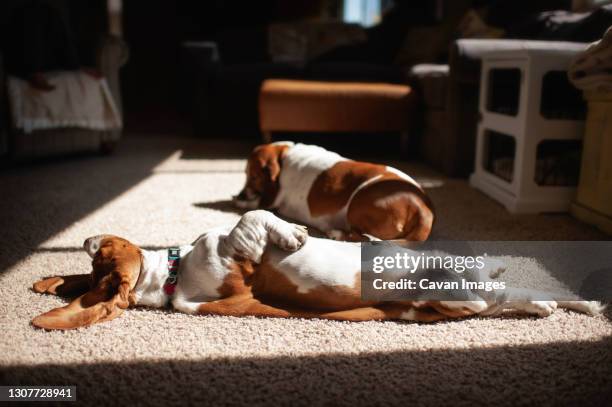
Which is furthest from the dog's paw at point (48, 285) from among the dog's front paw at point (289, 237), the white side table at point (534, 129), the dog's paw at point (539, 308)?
the white side table at point (534, 129)

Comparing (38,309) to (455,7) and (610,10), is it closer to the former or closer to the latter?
(610,10)

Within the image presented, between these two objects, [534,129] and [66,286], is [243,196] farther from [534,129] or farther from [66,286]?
[534,129]

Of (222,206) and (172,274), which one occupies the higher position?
(172,274)

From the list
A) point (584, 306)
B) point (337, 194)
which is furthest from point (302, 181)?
point (584, 306)

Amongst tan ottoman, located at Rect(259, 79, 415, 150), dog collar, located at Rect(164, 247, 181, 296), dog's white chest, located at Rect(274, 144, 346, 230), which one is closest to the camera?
dog collar, located at Rect(164, 247, 181, 296)

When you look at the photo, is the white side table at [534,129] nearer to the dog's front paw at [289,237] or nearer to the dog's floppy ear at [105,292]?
the dog's front paw at [289,237]

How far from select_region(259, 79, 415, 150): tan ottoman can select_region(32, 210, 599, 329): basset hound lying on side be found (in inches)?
85.1

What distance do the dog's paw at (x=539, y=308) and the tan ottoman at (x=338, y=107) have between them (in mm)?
2201

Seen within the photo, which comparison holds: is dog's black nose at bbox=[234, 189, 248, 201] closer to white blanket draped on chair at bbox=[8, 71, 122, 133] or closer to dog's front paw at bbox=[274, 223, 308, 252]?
dog's front paw at bbox=[274, 223, 308, 252]

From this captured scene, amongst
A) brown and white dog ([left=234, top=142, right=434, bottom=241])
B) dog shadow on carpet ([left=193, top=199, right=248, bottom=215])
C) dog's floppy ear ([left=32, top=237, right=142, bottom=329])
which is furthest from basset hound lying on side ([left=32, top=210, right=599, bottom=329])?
dog shadow on carpet ([left=193, top=199, right=248, bottom=215])

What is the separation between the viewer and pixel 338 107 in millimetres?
3254

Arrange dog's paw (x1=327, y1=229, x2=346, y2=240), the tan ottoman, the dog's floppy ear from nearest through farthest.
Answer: the dog's floppy ear < dog's paw (x1=327, y1=229, x2=346, y2=240) < the tan ottoman

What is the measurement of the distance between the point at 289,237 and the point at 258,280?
0.11 m

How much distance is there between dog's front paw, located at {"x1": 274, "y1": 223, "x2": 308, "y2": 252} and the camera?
3.73 feet
